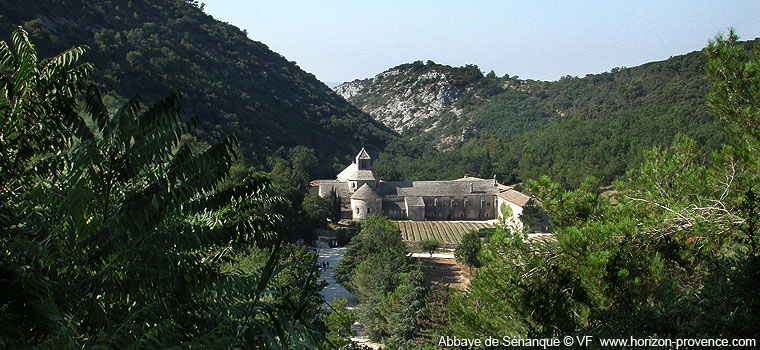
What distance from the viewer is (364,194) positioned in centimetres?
5228

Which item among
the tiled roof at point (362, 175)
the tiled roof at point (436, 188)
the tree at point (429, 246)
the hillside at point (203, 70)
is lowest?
the tree at point (429, 246)

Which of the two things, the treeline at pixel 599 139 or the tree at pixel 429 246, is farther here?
the treeline at pixel 599 139

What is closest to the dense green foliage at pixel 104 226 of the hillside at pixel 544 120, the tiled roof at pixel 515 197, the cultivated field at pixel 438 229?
the hillside at pixel 544 120

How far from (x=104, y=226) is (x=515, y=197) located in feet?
170

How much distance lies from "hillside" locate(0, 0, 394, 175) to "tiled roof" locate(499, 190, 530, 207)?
28.5 meters

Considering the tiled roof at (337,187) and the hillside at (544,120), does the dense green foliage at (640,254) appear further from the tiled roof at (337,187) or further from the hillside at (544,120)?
the tiled roof at (337,187)

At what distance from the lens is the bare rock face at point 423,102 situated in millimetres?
139875

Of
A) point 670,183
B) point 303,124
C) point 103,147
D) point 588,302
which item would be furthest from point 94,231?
point 303,124

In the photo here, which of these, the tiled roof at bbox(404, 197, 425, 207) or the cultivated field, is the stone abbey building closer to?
the tiled roof at bbox(404, 197, 425, 207)

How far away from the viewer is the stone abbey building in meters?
52.8

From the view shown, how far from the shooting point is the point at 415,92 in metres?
168

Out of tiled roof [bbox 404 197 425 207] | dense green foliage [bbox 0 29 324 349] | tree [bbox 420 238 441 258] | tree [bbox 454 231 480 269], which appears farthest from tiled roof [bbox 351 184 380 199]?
dense green foliage [bbox 0 29 324 349]

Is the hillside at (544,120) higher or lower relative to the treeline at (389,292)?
higher

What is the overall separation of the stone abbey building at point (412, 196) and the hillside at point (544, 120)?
1057 cm
